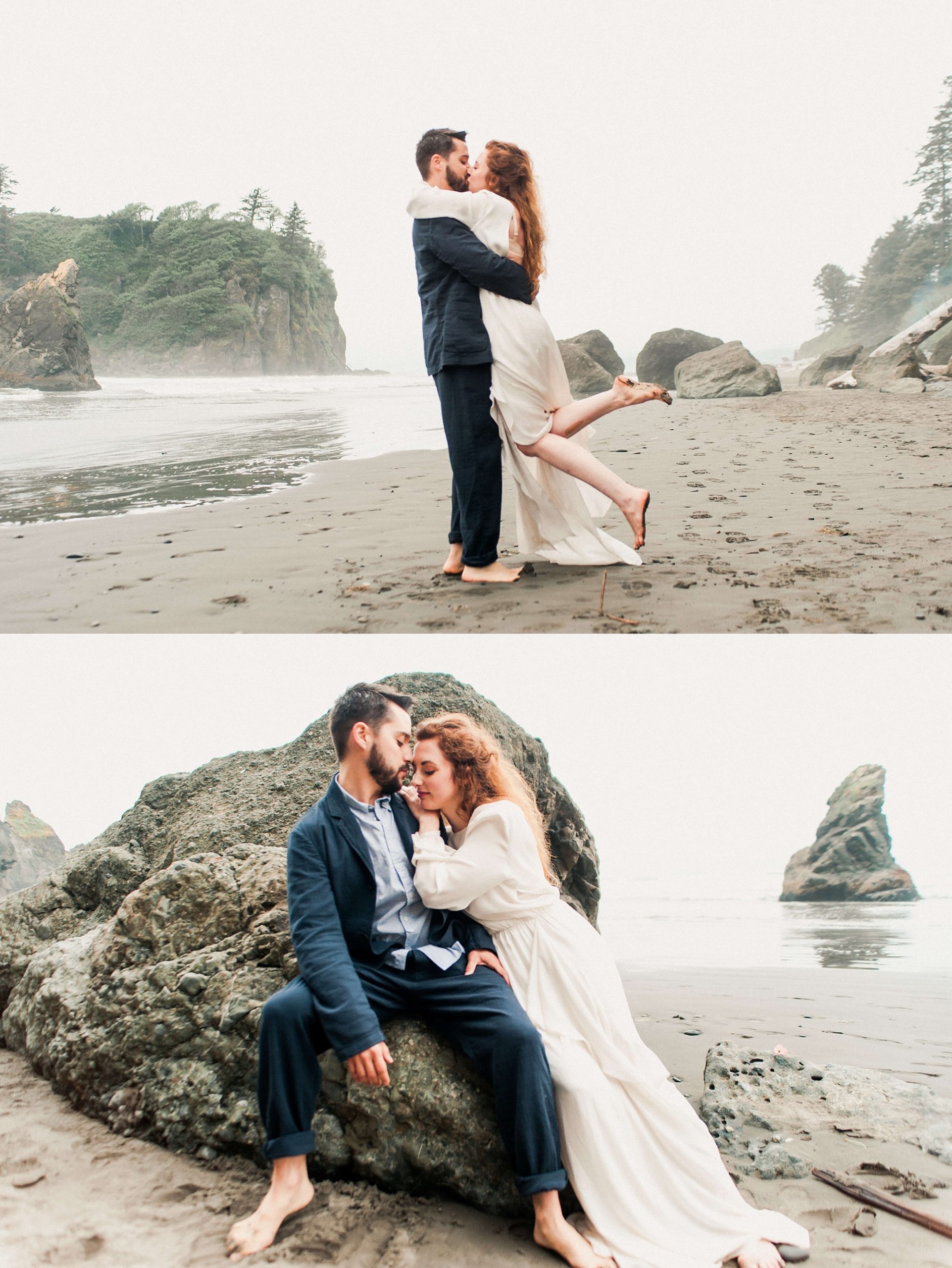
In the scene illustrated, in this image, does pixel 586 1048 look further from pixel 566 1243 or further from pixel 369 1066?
pixel 369 1066

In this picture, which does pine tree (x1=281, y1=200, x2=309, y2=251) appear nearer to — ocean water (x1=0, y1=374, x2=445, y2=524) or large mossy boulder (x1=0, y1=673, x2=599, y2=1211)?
ocean water (x1=0, y1=374, x2=445, y2=524)

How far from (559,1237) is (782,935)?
684 centimetres

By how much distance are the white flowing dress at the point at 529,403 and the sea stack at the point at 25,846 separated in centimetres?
844

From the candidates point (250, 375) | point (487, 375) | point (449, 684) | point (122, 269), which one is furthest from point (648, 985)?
point (122, 269)

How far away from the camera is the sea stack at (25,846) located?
1017 centimetres

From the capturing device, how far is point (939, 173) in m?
10.1

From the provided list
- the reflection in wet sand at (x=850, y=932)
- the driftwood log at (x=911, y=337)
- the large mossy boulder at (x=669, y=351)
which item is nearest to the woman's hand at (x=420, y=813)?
the reflection in wet sand at (x=850, y=932)

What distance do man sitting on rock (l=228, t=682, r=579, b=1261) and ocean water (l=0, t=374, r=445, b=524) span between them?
13.9 ft

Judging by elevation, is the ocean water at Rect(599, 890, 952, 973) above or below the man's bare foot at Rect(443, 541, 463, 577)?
below

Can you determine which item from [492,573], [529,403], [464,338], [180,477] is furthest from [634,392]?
[180,477]

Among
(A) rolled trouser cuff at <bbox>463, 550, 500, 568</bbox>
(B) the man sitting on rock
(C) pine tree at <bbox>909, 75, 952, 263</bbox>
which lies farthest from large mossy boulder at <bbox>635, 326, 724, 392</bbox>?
(B) the man sitting on rock

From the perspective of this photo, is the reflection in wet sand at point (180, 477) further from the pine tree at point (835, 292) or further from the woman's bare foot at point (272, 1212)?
the pine tree at point (835, 292)

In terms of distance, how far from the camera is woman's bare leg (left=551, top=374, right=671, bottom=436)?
3.69 m

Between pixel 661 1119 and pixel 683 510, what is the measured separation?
3682 mm
